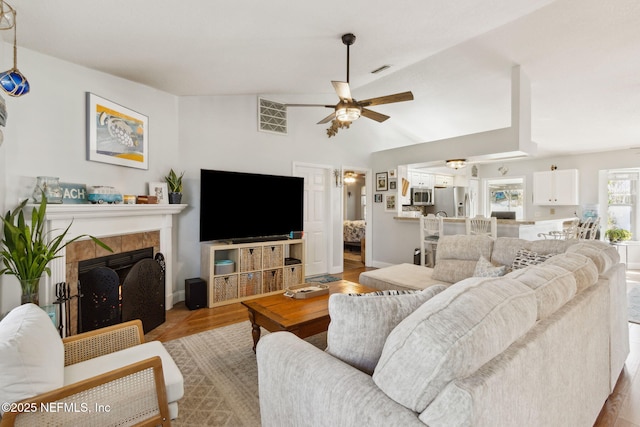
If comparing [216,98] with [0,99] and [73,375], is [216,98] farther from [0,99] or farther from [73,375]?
[73,375]

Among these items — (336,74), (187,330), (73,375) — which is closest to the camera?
(73,375)

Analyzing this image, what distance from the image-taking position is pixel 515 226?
4.41 metres

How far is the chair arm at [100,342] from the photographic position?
167cm

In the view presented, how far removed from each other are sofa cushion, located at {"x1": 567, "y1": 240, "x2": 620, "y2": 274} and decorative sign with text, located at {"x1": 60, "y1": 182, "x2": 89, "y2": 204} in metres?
3.83

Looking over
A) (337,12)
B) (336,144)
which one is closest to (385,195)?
(336,144)

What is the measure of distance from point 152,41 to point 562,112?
18.0 feet

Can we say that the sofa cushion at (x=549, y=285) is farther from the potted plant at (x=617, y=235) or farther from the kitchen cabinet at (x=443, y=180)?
the kitchen cabinet at (x=443, y=180)

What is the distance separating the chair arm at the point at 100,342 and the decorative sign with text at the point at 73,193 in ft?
4.49

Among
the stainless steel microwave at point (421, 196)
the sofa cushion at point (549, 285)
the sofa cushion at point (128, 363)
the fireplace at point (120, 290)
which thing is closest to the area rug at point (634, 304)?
the sofa cushion at point (549, 285)

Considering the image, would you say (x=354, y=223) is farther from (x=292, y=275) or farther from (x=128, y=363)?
(x=128, y=363)

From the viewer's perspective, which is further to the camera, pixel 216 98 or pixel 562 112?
pixel 562 112

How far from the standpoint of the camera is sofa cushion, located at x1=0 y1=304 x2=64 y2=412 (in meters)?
1.10

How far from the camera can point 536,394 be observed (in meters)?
A: 1.00

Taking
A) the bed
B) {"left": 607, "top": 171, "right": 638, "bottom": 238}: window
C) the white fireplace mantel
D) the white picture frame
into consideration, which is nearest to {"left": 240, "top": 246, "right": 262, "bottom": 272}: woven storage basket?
the white fireplace mantel
